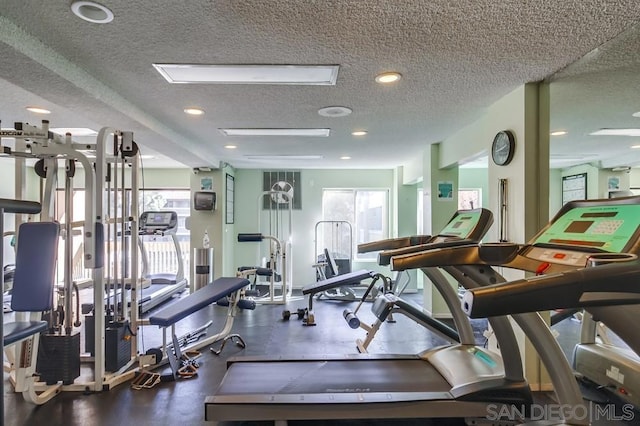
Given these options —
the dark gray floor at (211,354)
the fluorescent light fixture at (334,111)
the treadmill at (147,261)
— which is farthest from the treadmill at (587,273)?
the treadmill at (147,261)

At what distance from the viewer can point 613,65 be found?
2104mm

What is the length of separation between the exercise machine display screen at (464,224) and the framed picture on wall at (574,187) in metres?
3.67

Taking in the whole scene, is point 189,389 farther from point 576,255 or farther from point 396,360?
point 576,255

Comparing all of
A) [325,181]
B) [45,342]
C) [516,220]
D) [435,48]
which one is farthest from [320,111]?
[325,181]

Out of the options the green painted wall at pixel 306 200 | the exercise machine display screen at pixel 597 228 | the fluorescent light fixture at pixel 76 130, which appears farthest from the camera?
the green painted wall at pixel 306 200

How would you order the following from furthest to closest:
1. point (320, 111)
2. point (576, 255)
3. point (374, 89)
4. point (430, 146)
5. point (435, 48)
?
1. point (430, 146)
2. point (320, 111)
3. point (374, 89)
4. point (435, 48)
5. point (576, 255)

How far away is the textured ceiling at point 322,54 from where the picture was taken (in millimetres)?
1539

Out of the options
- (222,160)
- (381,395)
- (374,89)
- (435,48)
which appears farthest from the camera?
(222,160)

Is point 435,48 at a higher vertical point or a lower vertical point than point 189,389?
higher

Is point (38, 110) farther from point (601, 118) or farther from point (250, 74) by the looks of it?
point (601, 118)

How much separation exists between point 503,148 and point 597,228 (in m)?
1.44

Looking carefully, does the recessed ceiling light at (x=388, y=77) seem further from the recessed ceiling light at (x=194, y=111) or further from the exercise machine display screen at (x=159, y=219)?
the exercise machine display screen at (x=159, y=219)

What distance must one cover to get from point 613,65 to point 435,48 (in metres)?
1.21

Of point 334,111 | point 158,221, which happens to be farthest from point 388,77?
point 158,221
